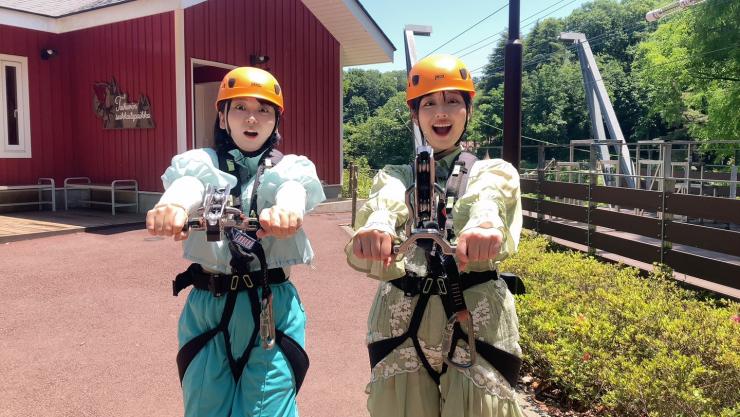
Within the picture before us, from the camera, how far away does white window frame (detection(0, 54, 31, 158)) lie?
Answer: 472 inches

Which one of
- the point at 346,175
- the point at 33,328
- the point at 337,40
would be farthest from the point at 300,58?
the point at 33,328

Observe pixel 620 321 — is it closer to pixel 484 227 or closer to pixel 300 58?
pixel 484 227

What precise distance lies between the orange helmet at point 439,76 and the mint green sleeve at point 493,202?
11.8 inches

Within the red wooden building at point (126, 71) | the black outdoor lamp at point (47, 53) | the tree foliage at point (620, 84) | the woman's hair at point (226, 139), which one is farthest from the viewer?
the tree foliage at point (620, 84)

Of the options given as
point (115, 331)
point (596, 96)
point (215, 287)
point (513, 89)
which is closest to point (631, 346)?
point (215, 287)

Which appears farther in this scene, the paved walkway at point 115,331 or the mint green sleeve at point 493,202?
the paved walkway at point 115,331

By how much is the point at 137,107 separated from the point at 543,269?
962 cm

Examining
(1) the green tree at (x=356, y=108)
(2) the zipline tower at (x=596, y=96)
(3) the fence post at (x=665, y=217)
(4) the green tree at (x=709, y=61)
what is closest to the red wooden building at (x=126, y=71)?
(4) the green tree at (x=709, y=61)

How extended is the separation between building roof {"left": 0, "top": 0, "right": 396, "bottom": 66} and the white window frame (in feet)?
3.05

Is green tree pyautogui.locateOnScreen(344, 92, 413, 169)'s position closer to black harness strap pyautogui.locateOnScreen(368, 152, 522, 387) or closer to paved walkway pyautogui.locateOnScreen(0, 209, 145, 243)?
paved walkway pyautogui.locateOnScreen(0, 209, 145, 243)

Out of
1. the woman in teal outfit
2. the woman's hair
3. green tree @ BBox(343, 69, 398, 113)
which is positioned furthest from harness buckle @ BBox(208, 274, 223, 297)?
green tree @ BBox(343, 69, 398, 113)

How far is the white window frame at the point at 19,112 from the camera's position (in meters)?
12.0

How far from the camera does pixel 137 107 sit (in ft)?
39.5

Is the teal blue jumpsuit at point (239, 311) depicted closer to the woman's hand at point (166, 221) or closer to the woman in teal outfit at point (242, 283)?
the woman in teal outfit at point (242, 283)
